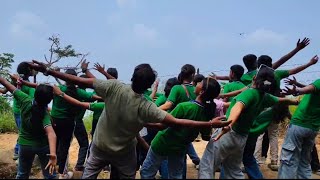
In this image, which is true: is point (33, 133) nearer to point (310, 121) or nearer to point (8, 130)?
point (310, 121)

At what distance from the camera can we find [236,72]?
655 cm

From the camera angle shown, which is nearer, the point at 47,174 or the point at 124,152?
the point at 124,152

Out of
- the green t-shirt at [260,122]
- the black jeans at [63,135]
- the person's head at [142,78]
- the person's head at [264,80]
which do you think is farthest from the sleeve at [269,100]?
the black jeans at [63,135]

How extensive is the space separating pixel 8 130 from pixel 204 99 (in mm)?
11746

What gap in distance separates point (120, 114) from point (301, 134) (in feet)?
8.27

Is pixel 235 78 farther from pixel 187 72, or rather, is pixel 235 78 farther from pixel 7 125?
pixel 7 125

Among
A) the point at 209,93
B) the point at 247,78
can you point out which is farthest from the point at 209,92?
the point at 247,78

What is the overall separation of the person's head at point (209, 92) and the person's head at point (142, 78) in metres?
0.69

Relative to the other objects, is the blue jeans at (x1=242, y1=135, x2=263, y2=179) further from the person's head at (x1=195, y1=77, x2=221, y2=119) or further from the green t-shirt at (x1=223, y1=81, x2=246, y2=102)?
the person's head at (x1=195, y1=77, x2=221, y2=119)

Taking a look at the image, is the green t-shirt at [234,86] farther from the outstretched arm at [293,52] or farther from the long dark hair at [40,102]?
the long dark hair at [40,102]

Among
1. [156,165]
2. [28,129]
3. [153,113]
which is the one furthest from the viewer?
[156,165]

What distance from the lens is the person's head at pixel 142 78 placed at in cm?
443

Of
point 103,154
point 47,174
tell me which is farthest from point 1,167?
point 103,154

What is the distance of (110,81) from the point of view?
450cm
